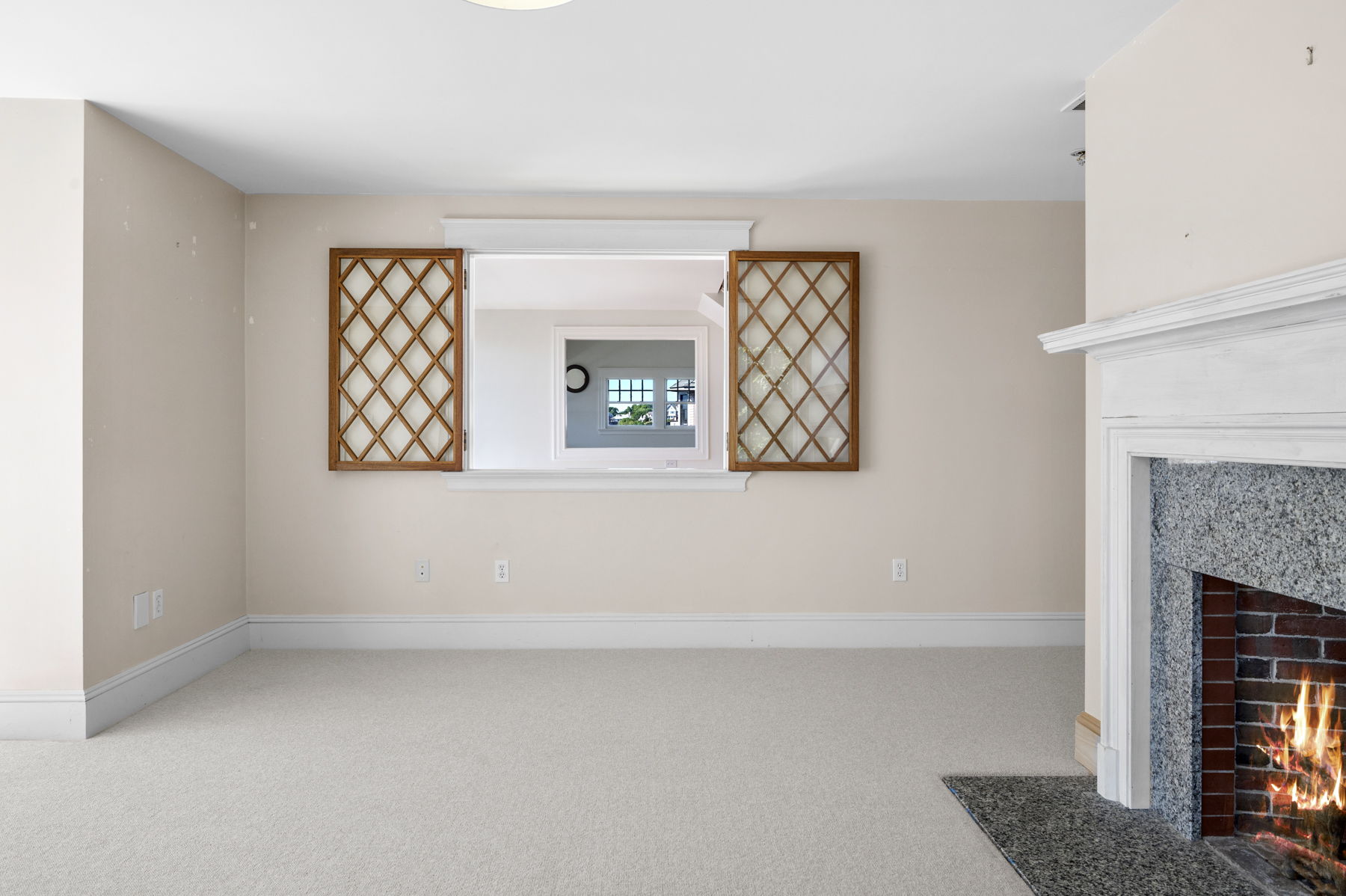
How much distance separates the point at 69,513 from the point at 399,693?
1.23 metres

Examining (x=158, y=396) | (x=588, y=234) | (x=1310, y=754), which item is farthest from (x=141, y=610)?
(x=1310, y=754)

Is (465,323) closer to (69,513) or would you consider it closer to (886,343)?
(69,513)

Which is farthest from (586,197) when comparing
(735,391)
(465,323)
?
(735,391)

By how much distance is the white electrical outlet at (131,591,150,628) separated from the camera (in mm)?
2840

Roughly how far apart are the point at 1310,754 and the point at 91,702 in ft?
11.2

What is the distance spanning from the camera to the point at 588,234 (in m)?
3.66

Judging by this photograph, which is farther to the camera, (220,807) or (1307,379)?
(220,807)

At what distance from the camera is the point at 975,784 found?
2223 millimetres

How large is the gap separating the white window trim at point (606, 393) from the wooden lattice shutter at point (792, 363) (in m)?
2.61

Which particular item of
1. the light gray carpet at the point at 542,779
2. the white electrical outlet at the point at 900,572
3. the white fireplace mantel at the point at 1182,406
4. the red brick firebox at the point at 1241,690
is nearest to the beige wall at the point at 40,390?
the light gray carpet at the point at 542,779

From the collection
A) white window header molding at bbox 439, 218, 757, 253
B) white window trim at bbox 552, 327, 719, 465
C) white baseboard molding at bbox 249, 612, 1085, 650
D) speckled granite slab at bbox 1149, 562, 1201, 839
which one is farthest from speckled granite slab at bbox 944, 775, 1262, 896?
white window trim at bbox 552, 327, 719, 465

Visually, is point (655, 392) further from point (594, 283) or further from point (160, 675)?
point (160, 675)

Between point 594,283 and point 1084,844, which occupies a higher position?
point 594,283

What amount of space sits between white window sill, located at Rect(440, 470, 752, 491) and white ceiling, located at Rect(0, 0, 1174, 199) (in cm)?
127
